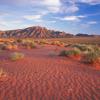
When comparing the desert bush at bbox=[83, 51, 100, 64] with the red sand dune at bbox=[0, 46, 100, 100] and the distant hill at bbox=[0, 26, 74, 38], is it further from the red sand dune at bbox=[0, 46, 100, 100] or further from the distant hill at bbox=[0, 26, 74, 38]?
the distant hill at bbox=[0, 26, 74, 38]

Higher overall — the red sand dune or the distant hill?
the red sand dune

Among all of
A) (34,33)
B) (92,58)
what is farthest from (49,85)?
(34,33)

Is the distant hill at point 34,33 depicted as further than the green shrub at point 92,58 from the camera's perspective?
Yes

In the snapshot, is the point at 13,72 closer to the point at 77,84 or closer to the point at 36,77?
the point at 36,77

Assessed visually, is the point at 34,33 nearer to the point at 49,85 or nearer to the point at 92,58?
the point at 92,58

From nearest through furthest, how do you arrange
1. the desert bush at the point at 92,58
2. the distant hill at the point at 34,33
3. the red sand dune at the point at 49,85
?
the red sand dune at the point at 49,85 → the desert bush at the point at 92,58 → the distant hill at the point at 34,33

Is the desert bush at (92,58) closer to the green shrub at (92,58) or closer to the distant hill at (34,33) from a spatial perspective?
the green shrub at (92,58)

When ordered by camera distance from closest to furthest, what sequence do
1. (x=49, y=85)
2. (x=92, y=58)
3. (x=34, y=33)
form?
(x=49, y=85), (x=92, y=58), (x=34, y=33)

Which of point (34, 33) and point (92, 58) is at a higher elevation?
point (92, 58)

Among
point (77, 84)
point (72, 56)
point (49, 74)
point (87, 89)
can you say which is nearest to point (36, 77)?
point (49, 74)

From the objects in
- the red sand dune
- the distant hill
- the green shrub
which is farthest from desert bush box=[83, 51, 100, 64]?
the distant hill

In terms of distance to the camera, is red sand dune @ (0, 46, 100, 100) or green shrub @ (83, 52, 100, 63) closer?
red sand dune @ (0, 46, 100, 100)

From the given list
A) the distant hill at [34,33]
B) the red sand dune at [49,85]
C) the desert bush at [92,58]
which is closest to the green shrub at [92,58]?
the desert bush at [92,58]

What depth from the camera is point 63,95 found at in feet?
27.4
